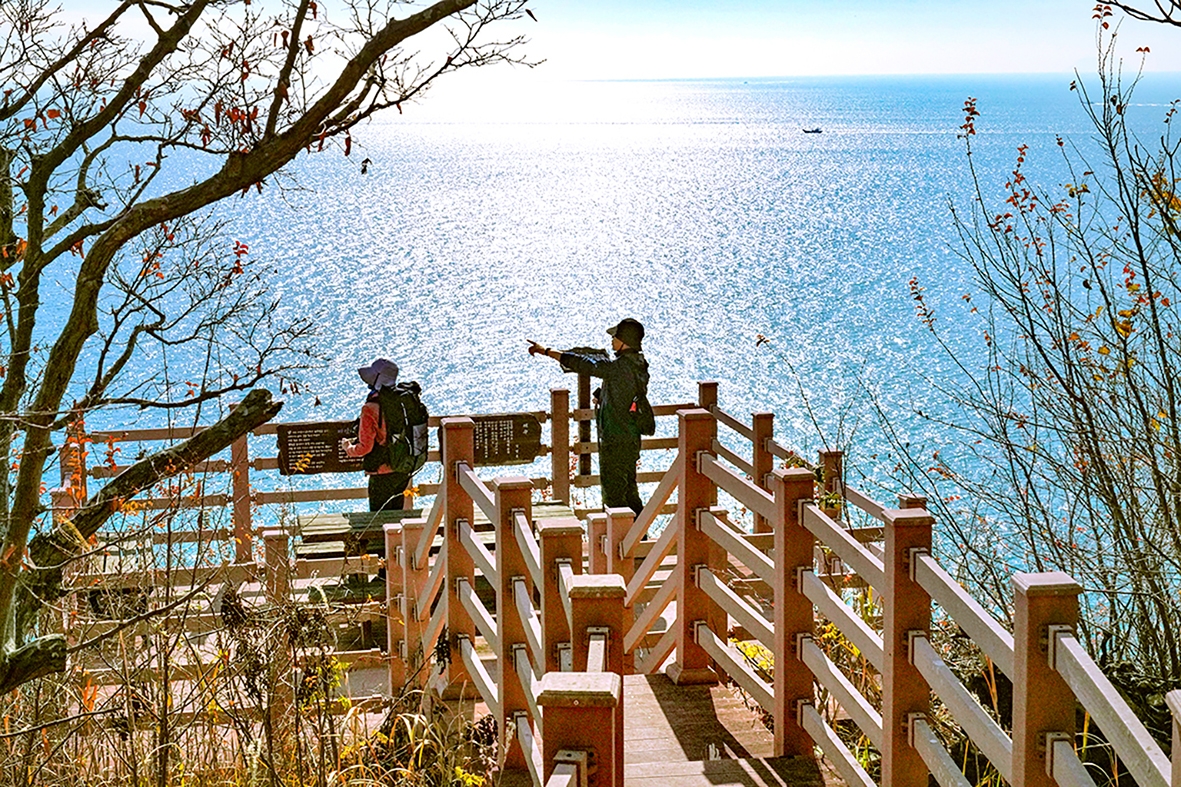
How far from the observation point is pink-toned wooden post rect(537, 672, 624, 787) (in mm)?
3564

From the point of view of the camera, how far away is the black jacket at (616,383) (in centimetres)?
1126

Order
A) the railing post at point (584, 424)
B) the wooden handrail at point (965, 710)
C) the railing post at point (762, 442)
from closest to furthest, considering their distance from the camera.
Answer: the wooden handrail at point (965, 710), the railing post at point (762, 442), the railing post at point (584, 424)

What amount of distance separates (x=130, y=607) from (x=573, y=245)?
8504 centimetres

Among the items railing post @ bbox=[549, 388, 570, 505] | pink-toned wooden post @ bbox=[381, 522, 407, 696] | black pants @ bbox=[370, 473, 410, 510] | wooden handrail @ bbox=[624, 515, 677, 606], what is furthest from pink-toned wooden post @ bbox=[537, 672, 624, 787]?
railing post @ bbox=[549, 388, 570, 505]

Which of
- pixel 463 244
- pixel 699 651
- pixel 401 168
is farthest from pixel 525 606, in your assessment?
pixel 401 168

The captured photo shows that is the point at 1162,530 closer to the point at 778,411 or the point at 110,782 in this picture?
the point at 110,782

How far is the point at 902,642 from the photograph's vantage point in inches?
188

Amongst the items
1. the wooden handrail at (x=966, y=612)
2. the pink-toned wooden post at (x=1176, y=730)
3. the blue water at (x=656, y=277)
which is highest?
the pink-toned wooden post at (x=1176, y=730)

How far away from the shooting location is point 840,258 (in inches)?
3132

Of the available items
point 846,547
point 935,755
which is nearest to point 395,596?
point 846,547

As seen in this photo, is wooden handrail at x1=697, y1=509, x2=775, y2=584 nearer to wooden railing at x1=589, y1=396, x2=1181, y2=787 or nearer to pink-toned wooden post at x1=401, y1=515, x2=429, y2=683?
wooden railing at x1=589, y1=396, x2=1181, y2=787

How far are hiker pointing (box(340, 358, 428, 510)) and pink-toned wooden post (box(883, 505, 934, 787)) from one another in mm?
6268

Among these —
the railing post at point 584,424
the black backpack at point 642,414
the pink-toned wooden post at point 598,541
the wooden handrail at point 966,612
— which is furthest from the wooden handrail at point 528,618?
the railing post at point 584,424

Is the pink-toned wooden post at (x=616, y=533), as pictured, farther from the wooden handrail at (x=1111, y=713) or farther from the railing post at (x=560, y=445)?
the railing post at (x=560, y=445)
